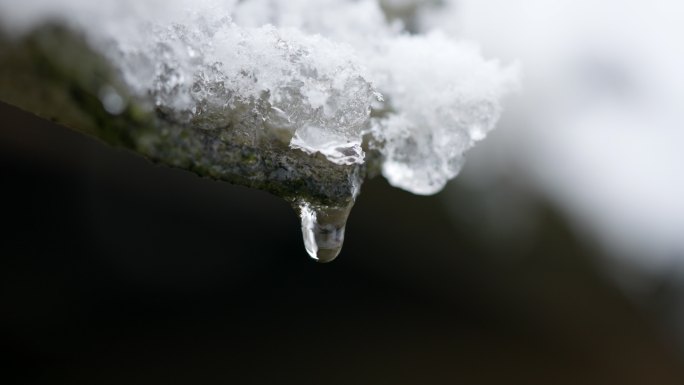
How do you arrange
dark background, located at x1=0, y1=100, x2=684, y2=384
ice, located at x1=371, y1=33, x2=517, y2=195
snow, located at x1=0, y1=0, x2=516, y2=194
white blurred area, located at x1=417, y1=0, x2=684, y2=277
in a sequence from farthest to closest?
dark background, located at x1=0, y1=100, x2=684, y2=384
white blurred area, located at x1=417, y1=0, x2=684, y2=277
ice, located at x1=371, y1=33, x2=517, y2=195
snow, located at x1=0, y1=0, x2=516, y2=194

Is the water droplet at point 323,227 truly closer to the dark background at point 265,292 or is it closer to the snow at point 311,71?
the snow at point 311,71

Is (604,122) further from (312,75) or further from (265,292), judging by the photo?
(312,75)

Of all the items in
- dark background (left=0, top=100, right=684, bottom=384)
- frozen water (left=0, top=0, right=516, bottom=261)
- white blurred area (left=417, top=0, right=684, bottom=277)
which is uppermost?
white blurred area (left=417, top=0, right=684, bottom=277)

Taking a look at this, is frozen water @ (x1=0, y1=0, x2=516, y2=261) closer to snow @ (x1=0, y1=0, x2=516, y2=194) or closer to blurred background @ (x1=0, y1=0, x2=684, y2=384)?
snow @ (x1=0, y1=0, x2=516, y2=194)

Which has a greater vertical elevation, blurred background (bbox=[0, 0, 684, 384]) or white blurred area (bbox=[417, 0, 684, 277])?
white blurred area (bbox=[417, 0, 684, 277])


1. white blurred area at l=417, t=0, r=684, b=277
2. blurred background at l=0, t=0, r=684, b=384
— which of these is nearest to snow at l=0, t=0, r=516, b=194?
blurred background at l=0, t=0, r=684, b=384

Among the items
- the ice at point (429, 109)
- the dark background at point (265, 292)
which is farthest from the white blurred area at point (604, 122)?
the ice at point (429, 109)
